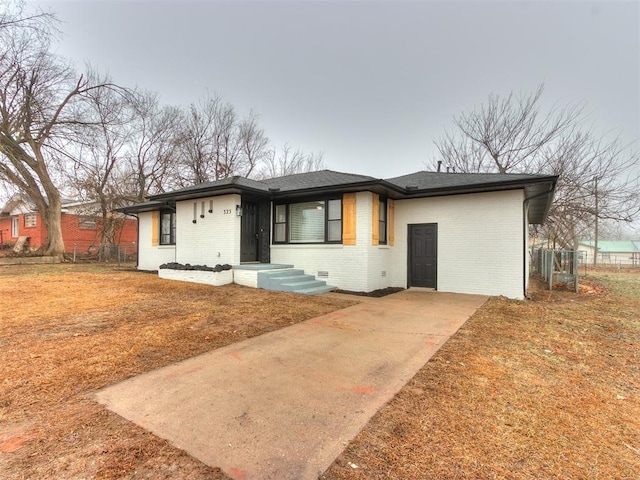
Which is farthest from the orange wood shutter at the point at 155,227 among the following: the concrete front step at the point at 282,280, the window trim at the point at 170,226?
the concrete front step at the point at 282,280

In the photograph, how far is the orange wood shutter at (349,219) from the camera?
8.91m

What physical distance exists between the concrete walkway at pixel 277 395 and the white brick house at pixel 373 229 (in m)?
4.67

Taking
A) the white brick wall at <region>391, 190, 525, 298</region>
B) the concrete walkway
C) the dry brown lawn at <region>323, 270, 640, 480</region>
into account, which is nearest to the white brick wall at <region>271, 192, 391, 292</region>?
the white brick wall at <region>391, 190, 525, 298</region>

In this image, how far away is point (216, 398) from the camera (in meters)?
2.59

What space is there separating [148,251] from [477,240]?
13563 millimetres

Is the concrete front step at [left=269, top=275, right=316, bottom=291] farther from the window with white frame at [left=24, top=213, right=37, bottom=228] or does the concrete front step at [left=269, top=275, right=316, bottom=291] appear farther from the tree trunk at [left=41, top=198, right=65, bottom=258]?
the window with white frame at [left=24, top=213, right=37, bottom=228]

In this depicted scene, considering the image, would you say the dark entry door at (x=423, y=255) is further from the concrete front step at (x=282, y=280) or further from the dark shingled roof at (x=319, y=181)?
the concrete front step at (x=282, y=280)

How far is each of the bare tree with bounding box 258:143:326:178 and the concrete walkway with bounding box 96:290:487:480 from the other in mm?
23794

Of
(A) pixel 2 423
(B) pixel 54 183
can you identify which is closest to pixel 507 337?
(A) pixel 2 423

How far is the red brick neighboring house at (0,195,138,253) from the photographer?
21.3m

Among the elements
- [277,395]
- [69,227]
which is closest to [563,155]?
[277,395]

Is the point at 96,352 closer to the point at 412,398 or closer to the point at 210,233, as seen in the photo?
the point at 412,398

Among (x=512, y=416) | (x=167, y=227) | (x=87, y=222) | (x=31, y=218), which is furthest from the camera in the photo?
(x=87, y=222)

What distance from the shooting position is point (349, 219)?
8.98 m
